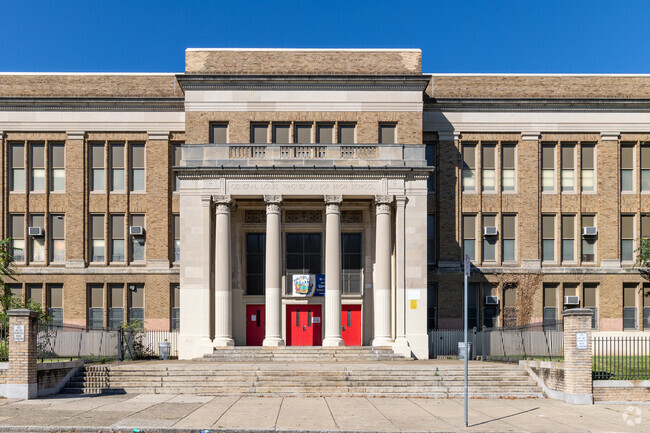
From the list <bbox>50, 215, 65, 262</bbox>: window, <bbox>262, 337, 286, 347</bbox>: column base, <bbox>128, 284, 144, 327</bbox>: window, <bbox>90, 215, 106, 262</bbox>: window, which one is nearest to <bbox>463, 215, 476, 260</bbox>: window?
<bbox>262, 337, 286, 347</bbox>: column base

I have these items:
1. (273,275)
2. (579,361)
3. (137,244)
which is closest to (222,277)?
(273,275)

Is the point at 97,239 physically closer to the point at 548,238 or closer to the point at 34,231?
the point at 34,231

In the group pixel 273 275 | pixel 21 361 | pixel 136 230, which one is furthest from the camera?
pixel 136 230

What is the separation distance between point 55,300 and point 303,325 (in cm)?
1418

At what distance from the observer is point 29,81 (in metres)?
40.5

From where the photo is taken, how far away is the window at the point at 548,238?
4031 centimetres

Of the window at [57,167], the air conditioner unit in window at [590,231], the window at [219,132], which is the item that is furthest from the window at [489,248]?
the window at [57,167]

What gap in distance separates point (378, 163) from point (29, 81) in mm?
20962

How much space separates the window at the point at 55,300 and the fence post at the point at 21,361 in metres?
17.8

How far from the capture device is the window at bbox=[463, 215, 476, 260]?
40200 millimetres

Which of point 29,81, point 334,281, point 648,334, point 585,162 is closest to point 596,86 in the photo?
point 585,162

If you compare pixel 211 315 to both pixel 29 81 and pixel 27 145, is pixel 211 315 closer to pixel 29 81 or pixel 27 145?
pixel 27 145

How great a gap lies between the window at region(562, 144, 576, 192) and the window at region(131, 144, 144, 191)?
78.6ft

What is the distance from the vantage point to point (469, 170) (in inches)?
1592
